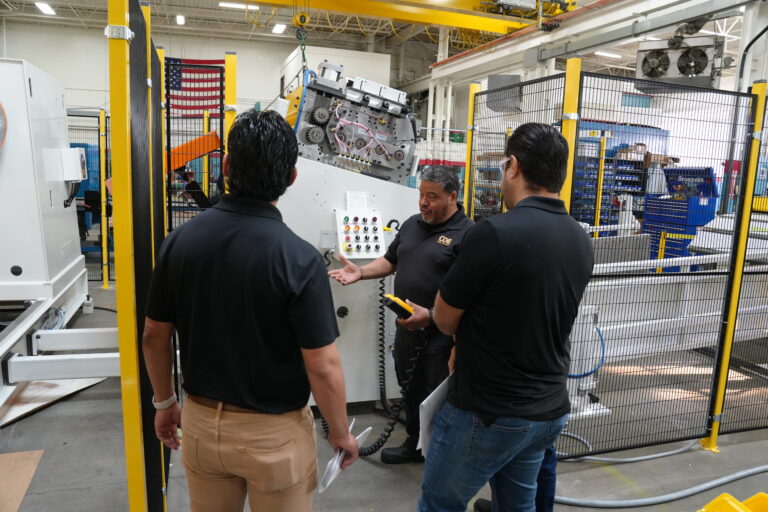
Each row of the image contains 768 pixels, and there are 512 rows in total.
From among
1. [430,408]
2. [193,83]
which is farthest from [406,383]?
[193,83]

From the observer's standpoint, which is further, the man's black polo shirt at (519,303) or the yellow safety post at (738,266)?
the yellow safety post at (738,266)

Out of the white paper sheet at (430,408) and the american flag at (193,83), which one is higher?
the american flag at (193,83)

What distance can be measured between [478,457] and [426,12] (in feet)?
28.1

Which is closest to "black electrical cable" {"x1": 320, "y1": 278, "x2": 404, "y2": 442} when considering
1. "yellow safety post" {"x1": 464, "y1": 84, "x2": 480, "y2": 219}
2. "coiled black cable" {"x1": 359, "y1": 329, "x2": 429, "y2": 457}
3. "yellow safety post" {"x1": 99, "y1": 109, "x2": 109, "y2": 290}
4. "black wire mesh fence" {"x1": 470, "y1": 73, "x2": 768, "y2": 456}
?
"coiled black cable" {"x1": 359, "y1": 329, "x2": 429, "y2": 457}

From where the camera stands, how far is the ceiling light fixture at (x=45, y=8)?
34.8ft

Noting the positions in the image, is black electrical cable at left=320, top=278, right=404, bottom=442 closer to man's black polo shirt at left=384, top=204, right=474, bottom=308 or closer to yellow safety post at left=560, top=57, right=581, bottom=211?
man's black polo shirt at left=384, top=204, right=474, bottom=308

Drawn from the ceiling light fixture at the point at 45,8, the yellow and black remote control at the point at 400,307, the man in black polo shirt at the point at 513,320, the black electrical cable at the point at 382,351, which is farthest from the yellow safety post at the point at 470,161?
the ceiling light fixture at the point at 45,8

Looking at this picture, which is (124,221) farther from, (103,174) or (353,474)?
(103,174)

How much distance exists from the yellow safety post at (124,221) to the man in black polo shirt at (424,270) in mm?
1217

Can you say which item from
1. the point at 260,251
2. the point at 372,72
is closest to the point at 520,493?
the point at 260,251

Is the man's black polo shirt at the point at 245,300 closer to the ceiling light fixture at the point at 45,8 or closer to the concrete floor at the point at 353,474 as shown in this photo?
the concrete floor at the point at 353,474

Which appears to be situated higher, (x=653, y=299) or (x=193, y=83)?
(x=193, y=83)

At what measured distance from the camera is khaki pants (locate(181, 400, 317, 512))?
4.25 feet

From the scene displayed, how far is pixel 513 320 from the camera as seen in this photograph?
56.6 inches
